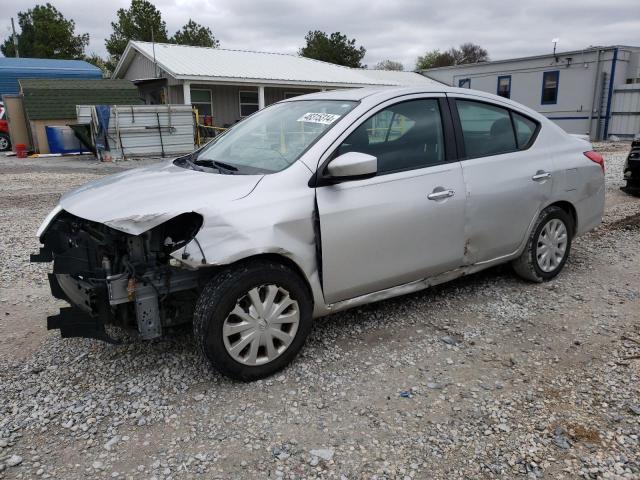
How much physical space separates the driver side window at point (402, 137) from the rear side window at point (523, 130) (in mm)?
914

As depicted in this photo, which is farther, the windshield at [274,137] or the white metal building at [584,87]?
the white metal building at [584,87]

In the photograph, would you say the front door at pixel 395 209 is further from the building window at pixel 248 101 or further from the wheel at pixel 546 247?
the building window at pixel 248 101

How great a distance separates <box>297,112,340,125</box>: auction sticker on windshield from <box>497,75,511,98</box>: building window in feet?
75.4

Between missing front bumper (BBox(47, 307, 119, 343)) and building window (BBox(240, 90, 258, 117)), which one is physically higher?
building window (BBox(240, 90, 258, 117))

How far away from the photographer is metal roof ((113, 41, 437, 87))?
66.0ft

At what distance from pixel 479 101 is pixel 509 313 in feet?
5.59

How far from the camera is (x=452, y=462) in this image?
238 centimetres

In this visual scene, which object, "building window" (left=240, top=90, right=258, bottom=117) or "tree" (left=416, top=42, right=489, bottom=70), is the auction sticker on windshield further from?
"tree" (left=416, top=42, right=489, bottom=70)

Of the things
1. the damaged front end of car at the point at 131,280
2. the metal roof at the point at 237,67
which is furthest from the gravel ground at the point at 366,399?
the metal roof at the point at 237,67

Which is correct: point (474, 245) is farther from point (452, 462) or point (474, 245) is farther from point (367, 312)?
point (452, 462)

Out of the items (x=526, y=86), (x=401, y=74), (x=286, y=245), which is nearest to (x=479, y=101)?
(x=286, y=245)

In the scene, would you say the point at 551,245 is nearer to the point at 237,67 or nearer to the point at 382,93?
the point at 382,93

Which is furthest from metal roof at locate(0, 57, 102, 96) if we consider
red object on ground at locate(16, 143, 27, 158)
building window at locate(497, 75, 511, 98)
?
building window at locate(497, 75, 511, 98)

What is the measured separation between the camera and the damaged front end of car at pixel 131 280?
2.79 metres
